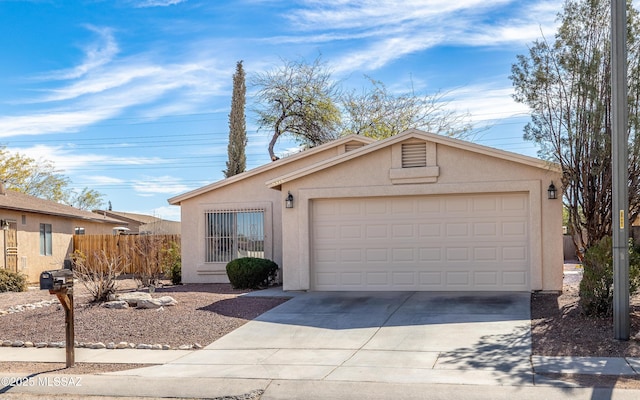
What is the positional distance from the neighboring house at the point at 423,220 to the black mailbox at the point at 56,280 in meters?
7.22

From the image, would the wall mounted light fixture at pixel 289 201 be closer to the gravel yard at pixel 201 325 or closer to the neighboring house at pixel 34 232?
the gravel yard at pixel 201 325

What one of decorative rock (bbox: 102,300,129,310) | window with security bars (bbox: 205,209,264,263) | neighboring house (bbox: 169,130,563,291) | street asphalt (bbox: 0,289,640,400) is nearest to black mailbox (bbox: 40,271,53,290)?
street asphalt (bbox: 0,289,640,400)

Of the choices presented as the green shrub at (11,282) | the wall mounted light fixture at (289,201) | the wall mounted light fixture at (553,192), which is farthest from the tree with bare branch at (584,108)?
the green shrub at (11,282)

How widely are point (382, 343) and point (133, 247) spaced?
16.3 metres

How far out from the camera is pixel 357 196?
50.9ft

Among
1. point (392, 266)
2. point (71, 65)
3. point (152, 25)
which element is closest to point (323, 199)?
point (392, 266)

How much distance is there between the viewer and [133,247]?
24.5 metres

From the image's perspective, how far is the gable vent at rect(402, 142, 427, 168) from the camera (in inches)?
592

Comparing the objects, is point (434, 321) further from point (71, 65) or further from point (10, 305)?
point (71, 65)

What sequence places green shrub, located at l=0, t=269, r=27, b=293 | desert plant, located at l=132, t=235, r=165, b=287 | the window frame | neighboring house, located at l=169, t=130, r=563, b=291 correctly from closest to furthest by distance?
neighboring house, located at l=169, t=130, r=563, b=291 → the window frame → desert plant, located at l=132, t=235, r=165, b=287 → green shrub, located at l=0, t=269, r=27, b=293

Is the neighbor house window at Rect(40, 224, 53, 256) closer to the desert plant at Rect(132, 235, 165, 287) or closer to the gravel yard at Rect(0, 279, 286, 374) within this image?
the desert plant at Rect(132, 235, 165, 287)

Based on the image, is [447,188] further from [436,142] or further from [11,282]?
[11,282]

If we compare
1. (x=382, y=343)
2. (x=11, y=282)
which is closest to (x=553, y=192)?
(x=382, y=343)

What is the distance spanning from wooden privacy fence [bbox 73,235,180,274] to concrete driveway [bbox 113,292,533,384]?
7.98m
